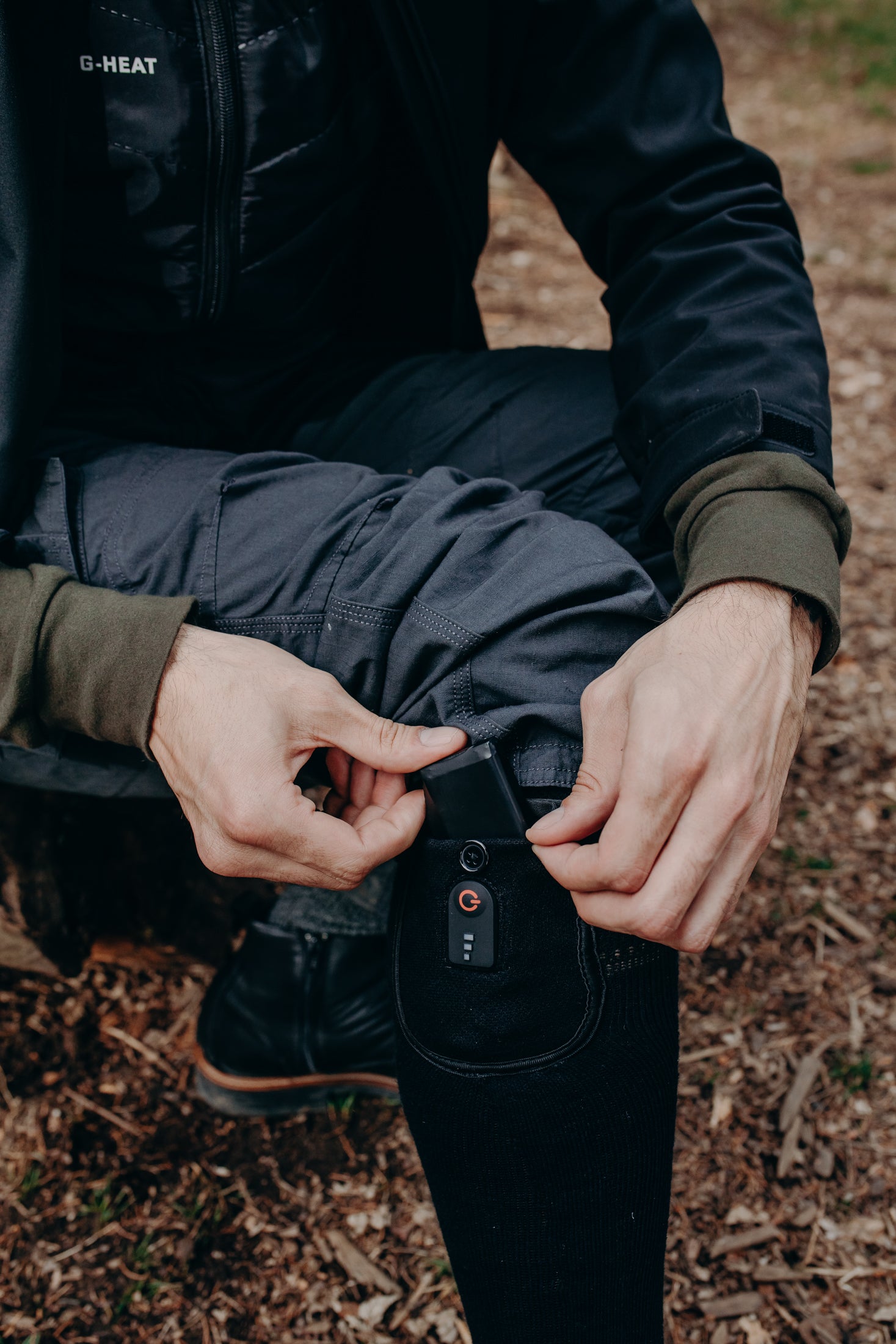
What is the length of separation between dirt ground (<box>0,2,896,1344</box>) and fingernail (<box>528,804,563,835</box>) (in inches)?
36.9

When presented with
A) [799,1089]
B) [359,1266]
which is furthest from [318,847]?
[799,1089]

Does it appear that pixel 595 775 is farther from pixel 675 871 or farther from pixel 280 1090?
pixel 280 1090

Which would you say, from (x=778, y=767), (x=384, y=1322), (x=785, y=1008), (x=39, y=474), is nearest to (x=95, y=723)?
Answer: (x=39, y=474)

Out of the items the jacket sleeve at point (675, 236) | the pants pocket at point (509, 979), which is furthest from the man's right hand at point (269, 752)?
the jacket sleeve at point (675, 236)

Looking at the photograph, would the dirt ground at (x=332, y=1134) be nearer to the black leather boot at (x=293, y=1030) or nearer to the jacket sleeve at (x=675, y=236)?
the black leather boot at (x=293, y=1030)

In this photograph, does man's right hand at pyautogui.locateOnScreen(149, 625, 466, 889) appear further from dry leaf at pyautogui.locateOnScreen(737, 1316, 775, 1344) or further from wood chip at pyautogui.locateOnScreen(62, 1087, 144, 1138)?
dry leaf at pyautogui.locateOnScreen(737, 1316, 775, 1344)

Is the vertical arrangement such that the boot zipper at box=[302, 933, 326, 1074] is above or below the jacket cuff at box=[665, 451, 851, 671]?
below

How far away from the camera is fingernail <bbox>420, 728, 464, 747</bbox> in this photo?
1.06m

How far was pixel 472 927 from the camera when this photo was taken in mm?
1036

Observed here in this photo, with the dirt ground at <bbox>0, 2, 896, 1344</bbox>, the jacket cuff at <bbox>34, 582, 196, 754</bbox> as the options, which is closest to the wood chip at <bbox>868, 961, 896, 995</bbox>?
the dirt ground at <bbox>0, 2, 896, 1344</bbox>

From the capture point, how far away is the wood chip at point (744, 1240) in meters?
1.49

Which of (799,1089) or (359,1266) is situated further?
(799,1089)

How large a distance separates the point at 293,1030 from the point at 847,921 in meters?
1.14

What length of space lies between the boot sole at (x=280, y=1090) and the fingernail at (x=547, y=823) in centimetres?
91
